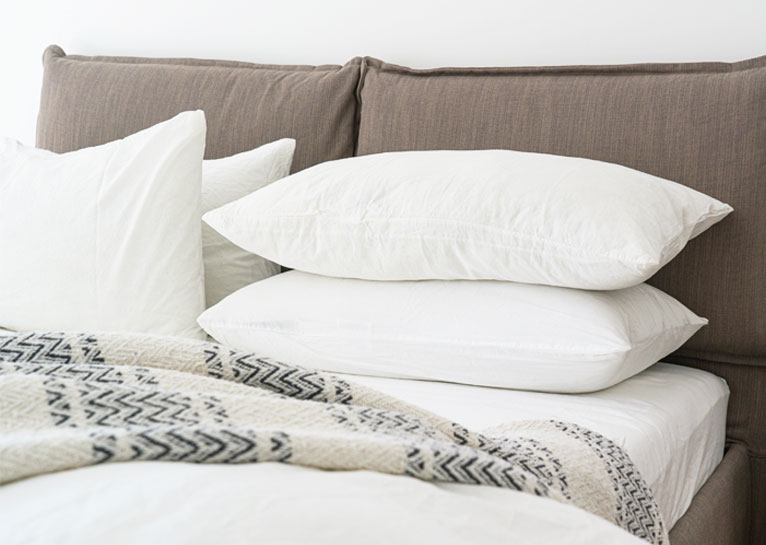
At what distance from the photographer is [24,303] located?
5.31 feet

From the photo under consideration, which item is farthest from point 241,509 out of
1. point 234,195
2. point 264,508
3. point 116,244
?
point 234,195

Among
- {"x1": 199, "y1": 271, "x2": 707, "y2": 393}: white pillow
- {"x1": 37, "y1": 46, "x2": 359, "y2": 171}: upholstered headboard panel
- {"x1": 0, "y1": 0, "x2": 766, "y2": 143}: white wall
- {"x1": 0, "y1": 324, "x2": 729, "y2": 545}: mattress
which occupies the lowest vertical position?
{"x1": 199, "y1": 271, "x2": 707, "y2": 393}: white pillow

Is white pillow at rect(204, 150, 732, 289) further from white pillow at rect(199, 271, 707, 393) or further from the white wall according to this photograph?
the white wall

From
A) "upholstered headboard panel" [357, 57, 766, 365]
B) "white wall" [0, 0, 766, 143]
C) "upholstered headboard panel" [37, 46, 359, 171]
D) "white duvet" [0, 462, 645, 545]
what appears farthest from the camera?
"upholstered headboard panel" [37, 46, 359, 171]

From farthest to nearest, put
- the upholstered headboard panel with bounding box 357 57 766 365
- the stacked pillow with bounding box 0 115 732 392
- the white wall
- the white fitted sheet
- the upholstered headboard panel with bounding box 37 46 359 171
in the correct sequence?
1. the upholstered headboard panel with bounding box 37 46 359 171
2. the white wall
3. the upholstered headboard panel with bounding box 357 57 766 365
4. the stacked pillow with bounding box 0 115 732 392
5. the white fitted sheet

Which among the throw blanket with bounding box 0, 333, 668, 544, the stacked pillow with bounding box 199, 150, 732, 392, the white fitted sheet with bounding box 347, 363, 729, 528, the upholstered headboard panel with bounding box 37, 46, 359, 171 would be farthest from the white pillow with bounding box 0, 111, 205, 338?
the throw blanket with bounding box 0, 333, 668, 544

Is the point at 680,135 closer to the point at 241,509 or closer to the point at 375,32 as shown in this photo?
the point at 375,32

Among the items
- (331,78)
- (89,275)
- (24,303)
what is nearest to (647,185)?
(331,78)

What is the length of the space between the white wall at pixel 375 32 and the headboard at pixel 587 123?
13 centimetres

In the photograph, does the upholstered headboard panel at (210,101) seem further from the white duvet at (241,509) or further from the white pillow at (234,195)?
the white duvet at (241,509)

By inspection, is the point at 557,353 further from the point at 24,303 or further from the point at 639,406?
the point at 24,303

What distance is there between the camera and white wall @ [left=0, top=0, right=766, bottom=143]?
1695mm

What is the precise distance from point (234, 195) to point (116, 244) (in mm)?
263

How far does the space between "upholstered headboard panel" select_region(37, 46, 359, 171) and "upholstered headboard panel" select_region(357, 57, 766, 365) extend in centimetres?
24
